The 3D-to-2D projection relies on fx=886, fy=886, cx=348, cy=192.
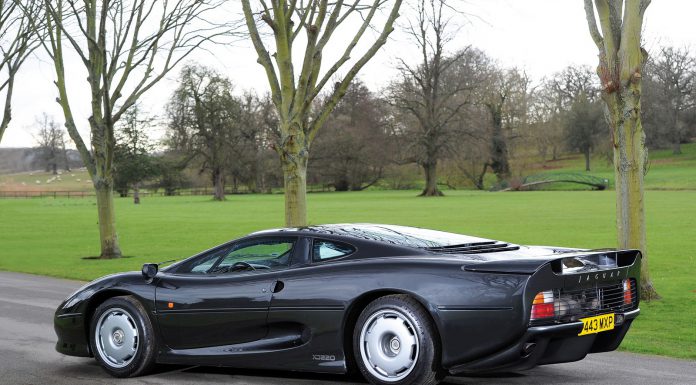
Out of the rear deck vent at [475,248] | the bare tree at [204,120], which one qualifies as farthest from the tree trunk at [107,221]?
the bare tree at [204,120]

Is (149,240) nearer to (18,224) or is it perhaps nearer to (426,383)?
(18,224)

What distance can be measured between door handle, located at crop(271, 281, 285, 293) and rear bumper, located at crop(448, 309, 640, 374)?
1492 millimetres

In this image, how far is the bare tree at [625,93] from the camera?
38.7 feet

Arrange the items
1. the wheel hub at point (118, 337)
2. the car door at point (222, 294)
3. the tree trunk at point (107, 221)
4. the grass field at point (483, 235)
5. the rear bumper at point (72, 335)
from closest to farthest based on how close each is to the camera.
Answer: the car door at point (222, 294) → the wheel hub at point (118, 337) → the rear bumper at point (72, 335) → the grass field at point (483, 235) → the tree trunk at point (107, 221)

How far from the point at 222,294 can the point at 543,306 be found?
2608 millimetres

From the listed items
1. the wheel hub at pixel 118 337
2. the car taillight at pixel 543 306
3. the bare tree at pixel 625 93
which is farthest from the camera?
the bare tree at pixel 625 93

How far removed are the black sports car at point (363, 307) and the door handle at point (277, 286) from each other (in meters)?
0.01

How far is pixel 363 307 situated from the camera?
6598 mm

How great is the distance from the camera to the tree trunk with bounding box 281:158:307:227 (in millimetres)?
15539

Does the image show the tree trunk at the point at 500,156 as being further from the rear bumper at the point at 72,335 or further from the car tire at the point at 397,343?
the car tire at the point at 397,343

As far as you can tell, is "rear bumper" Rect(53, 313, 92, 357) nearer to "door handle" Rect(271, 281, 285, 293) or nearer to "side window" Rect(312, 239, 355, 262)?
"door handle" Rect(271, 281, 285, 293)

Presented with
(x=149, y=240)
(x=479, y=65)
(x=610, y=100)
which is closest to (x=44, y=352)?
(x=610, y=100)

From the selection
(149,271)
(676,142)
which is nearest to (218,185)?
(676,142)

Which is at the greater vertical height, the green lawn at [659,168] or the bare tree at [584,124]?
the bare tree at [584,124]
